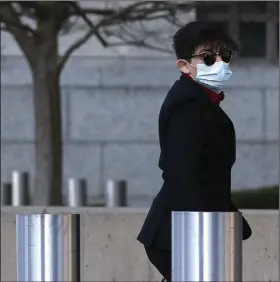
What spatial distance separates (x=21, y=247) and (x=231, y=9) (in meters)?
9.02

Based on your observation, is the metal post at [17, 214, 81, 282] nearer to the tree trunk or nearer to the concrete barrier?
the concrete barrier

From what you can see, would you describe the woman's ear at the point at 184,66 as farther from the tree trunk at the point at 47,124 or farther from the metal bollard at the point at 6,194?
the metal bollard at the point at 6,194

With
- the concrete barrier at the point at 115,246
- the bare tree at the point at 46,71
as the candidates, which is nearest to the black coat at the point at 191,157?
the concrete barrier at the point at 115,246

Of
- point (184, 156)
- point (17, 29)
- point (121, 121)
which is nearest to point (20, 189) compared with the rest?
point (121, 121)

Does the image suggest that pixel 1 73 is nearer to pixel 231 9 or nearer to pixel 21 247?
pixel 231 9

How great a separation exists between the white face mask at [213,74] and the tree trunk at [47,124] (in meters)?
5.14

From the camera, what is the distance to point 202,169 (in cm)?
374

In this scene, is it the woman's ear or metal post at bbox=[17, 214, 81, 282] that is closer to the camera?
metal post at bbox=[17, 214, 81, 282]

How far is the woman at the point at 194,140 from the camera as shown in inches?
147

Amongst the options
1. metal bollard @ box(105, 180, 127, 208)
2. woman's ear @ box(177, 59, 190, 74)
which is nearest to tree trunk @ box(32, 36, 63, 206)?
metal bollard @ box(105, 180, 127, 208)

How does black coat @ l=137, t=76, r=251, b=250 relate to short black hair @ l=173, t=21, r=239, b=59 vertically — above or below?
below

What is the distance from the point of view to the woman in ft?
12.3

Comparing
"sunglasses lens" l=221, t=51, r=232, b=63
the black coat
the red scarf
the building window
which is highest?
the building window

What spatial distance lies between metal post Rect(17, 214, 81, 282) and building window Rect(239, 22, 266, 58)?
10360mm
